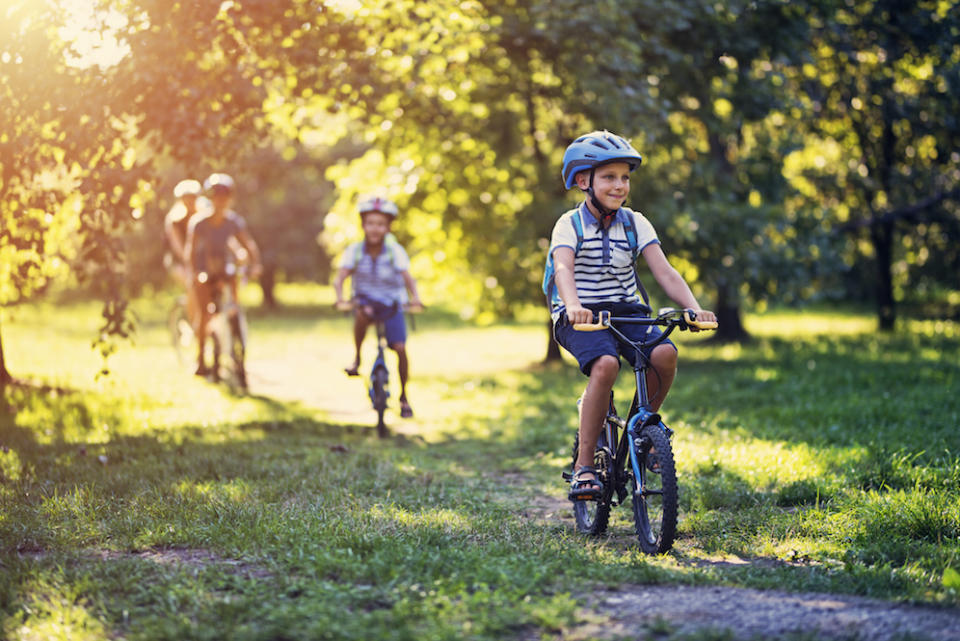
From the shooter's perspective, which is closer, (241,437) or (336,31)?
(241,437)

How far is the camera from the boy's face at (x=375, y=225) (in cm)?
876

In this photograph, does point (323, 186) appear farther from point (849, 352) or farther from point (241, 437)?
point (241, 437)

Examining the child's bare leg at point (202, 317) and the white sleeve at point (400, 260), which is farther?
the child's bare leg at point (202, 317)

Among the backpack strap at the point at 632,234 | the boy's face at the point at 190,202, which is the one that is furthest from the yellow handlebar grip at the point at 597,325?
the boy's face at the point at 190,202

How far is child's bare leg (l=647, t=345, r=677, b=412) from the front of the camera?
4816 millimetres

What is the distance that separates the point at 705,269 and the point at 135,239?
20737 mm

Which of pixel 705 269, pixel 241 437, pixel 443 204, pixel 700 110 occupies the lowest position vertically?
pixel 241 437

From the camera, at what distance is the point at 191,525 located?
511 centimetres

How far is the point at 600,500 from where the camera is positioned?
5180mm

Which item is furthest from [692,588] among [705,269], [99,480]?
[705,269]

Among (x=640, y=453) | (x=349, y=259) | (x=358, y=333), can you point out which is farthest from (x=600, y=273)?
(x=358, y=333)

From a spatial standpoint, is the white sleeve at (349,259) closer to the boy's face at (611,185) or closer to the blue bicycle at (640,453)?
the blue bicycle at (640,453)

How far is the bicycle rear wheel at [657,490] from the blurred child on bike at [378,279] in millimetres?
4243

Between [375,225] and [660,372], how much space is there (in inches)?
175
